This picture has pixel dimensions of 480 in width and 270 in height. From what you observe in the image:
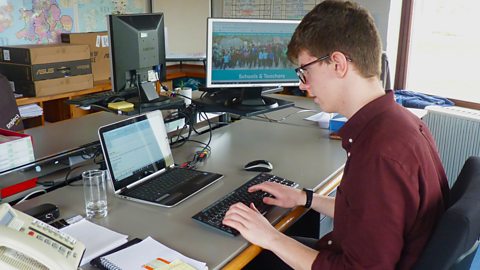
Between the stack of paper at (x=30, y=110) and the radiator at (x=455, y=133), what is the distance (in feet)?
9.03

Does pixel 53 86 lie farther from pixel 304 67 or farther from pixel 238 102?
pixel 304 67

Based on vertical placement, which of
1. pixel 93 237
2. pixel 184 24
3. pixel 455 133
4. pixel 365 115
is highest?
pixel 184 24

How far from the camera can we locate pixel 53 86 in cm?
335

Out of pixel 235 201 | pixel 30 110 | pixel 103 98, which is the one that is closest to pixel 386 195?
pixel 235 201

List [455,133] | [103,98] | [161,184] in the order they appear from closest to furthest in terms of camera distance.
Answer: [161,184], [103,98], [455,133]

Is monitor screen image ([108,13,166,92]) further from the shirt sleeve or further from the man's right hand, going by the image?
the shirt sleeve

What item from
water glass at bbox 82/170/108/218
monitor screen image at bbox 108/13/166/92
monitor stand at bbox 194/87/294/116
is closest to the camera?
water glass at bbox 82/170/108/218

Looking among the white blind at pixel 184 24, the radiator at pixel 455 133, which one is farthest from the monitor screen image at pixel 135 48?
the white blind at pixel 184 24

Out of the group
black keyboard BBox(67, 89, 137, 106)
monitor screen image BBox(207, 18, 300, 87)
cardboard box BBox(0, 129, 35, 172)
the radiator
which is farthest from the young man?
the radiator

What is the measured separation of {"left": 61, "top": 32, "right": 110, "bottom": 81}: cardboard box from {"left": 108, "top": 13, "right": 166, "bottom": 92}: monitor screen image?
1555mm

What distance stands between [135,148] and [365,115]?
2.64 feet

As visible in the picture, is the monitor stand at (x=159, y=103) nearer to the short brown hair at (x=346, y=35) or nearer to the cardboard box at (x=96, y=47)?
the short brown hair at (x=346, y=35)

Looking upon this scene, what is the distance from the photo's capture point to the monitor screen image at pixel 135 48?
1.97m

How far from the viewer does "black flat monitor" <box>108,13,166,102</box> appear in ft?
6.47
